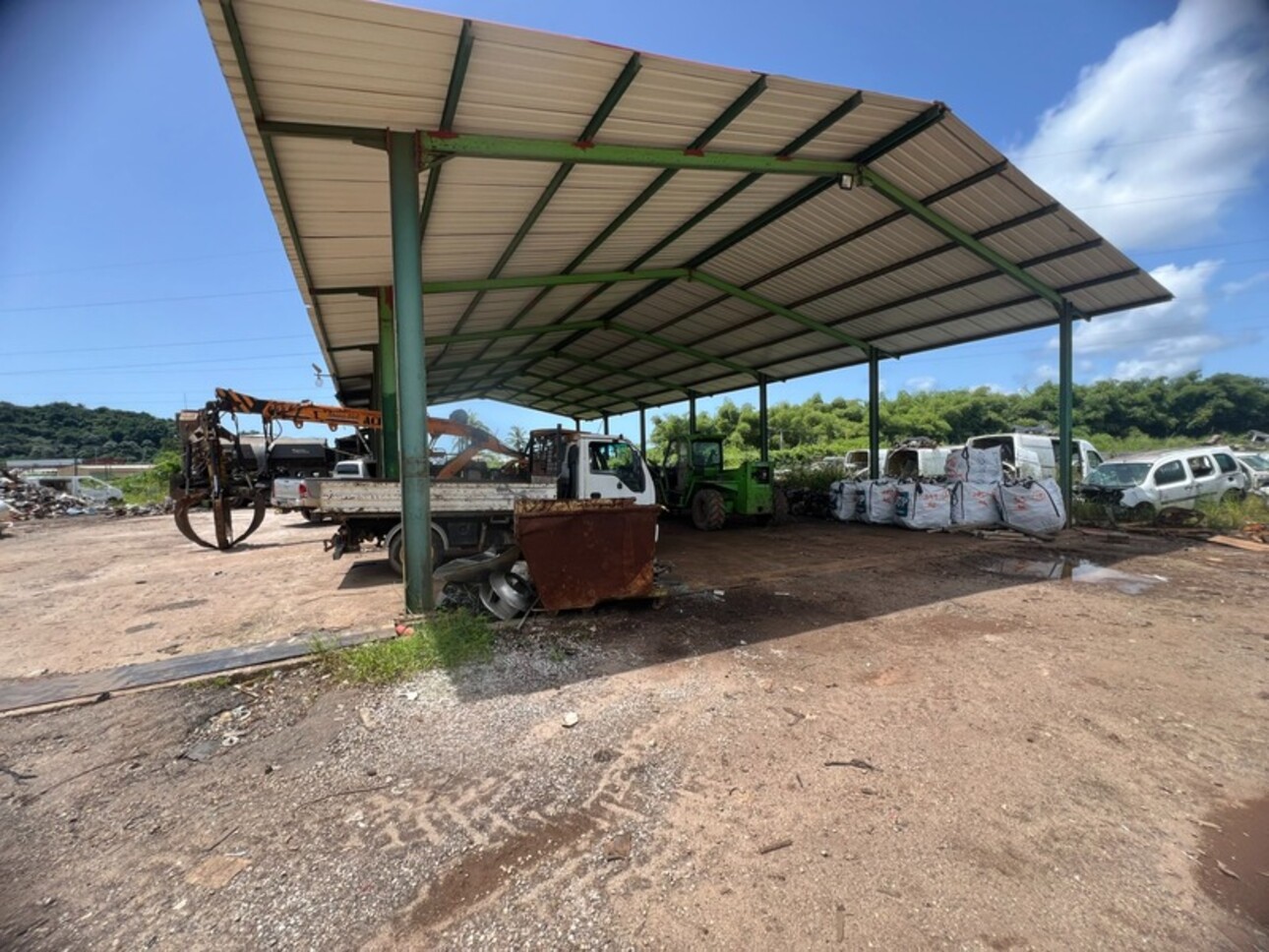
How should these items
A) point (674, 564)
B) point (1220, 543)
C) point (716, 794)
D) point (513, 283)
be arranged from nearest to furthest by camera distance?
point (716, 794) → point (674, 564) → point (1220, 543) → point (513, 283)

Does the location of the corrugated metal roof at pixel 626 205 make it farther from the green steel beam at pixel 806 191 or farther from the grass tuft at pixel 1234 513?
the grass tuft at pixel 1234 513

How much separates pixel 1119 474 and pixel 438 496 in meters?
13.6

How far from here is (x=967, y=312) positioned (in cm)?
1194

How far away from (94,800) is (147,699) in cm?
125

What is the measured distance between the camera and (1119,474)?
11570 millimetres

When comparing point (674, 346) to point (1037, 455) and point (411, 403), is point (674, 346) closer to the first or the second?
point (1037, 455)

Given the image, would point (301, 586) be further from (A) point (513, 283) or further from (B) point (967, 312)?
(B) point (967, 312)

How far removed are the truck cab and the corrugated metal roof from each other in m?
3.24

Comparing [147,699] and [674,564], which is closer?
[147,699]

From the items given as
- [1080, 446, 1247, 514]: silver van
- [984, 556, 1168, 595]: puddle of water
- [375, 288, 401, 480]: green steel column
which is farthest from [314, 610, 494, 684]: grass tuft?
[1080, 446, 1247, 514]: silver van

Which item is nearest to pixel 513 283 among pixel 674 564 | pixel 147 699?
pixel 674 564

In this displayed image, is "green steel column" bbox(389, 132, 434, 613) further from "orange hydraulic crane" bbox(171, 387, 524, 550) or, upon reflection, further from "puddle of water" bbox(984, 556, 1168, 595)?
"puddle of water" bbox(984, 556, 1168, 595)

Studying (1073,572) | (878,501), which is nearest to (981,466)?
(878,501)

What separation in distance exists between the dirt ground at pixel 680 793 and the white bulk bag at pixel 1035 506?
520cm
